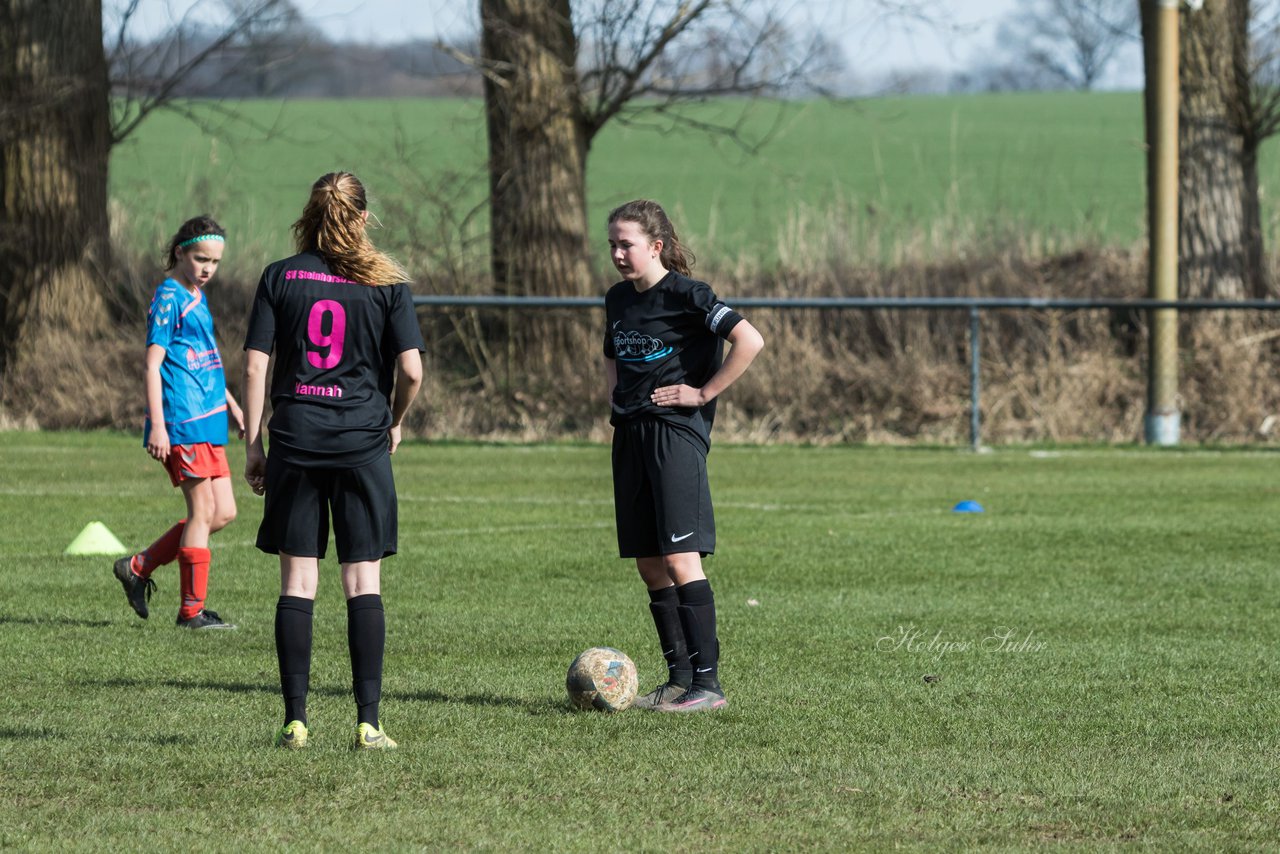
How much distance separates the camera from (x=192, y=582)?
7.99m

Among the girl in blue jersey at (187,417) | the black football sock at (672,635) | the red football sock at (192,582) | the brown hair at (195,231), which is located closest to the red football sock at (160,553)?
the girl in blue jersey at (187,417)

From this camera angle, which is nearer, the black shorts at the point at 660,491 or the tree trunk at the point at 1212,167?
the black shorts at the point at 660,491

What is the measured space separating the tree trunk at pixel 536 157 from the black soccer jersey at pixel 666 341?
14.3m

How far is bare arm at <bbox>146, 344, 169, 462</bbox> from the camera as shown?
25.6 ft

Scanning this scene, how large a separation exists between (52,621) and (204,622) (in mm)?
715

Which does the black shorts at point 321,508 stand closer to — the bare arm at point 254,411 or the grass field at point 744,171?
the bare arm at point 254,411

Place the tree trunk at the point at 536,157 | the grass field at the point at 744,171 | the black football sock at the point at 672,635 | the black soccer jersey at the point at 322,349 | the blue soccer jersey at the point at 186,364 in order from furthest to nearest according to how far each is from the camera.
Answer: the grass field at the point at 744,171, the tree trunk at the point at 536,157, the blue soccer jersey at the point at 186,364, the black football sock at the point at 672,635, the black soccer jersey at the point at 322,349

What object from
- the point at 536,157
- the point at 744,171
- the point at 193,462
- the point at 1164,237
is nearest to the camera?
the point at 193,462

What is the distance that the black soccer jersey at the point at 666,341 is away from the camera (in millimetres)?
6180

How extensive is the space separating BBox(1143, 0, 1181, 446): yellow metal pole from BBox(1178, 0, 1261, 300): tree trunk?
239 cm

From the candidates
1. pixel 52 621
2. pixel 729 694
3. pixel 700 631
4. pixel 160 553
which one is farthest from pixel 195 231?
pixel 729 694

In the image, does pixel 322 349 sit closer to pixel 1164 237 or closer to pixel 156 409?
pixel 156 409

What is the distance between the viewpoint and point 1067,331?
20.1m

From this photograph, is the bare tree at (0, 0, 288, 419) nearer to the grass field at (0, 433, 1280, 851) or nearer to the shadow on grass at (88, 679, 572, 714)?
the grass field at (0, 433, 1280, 851)
